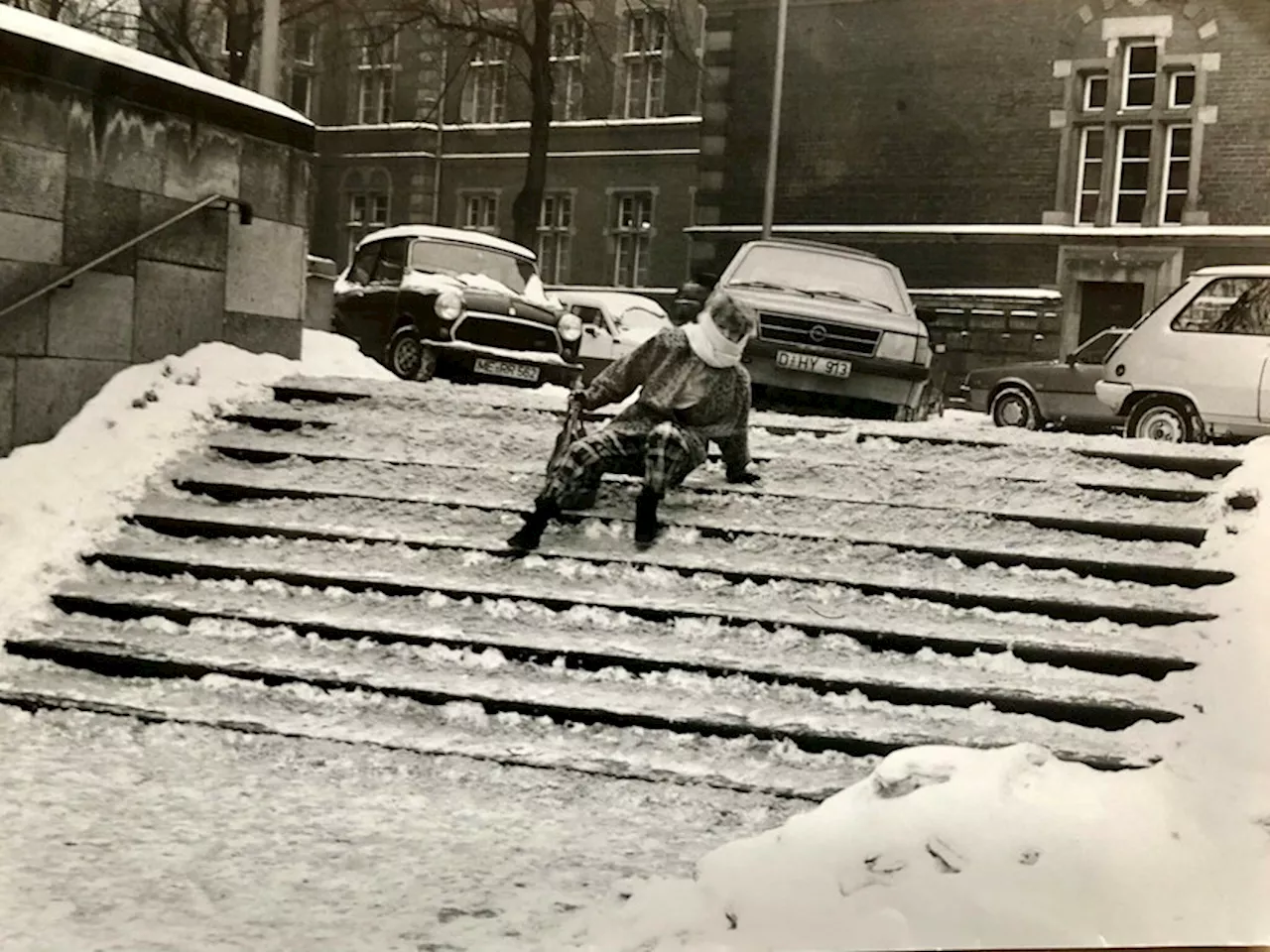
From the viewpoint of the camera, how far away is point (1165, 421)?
6.09 metres

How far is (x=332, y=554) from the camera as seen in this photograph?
182 inches

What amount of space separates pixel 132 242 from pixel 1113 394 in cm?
504

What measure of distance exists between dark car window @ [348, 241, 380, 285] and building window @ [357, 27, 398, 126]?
6.98 feet

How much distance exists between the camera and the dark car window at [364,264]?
7.93m

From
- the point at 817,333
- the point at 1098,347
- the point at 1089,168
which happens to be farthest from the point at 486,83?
the point at 1098,347

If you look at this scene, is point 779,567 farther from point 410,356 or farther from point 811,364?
point 410,356

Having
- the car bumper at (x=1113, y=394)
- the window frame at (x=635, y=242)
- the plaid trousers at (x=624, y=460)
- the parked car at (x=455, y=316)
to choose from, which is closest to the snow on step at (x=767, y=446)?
the plaid trousers at (x=624, y=460)

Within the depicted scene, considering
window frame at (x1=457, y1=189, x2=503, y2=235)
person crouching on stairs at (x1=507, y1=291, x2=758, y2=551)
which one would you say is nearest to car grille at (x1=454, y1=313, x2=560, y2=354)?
window frame at (x1=457, y1=189, x2=503, y2=235)

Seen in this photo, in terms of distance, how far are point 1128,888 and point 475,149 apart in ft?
15.5

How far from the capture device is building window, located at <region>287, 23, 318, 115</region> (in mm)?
5070

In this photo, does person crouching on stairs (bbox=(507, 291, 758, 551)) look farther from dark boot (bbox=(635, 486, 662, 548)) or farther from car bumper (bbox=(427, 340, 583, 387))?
car bumper (bbox=(427, 340, 583, 387))

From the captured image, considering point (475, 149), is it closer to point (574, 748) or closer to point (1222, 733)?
point (574, 748)

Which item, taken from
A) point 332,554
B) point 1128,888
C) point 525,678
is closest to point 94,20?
point 332,554

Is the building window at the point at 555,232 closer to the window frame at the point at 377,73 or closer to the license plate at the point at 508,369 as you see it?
the license plate at the point at 508,369
